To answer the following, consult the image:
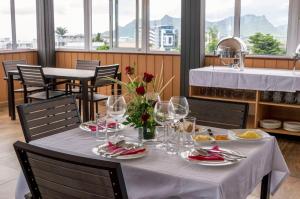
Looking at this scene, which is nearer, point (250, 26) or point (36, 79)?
point (36, 79)

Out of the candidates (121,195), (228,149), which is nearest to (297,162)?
(228,149)

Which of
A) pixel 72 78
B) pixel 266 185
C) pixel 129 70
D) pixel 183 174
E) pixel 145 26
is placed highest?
pixel 145 26

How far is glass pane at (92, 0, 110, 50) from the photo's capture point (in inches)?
253

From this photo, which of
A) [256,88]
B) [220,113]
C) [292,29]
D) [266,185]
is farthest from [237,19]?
[266,185]

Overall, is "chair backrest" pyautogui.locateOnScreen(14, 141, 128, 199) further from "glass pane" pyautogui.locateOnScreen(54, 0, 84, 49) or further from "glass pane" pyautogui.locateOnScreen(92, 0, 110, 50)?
"glass pane" pyautogui.locateOnScreen(54, 0, 84, 49)

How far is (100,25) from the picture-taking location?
652cm

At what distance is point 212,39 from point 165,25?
0.83 metres

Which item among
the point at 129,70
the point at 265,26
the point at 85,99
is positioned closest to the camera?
the point at 129,70

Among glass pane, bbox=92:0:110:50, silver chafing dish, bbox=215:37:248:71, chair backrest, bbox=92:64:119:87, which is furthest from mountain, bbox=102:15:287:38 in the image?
chair backrest, bbox=92:64:119:87

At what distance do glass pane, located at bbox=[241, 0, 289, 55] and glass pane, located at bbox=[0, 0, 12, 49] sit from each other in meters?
3.81

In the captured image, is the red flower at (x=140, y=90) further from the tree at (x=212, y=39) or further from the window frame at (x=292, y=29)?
the tree at (x=212, y=39)

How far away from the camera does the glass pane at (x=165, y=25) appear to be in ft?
19.2

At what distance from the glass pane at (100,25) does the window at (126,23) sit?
7.7 inches

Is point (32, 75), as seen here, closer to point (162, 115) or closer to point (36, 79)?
point (36, 79)
